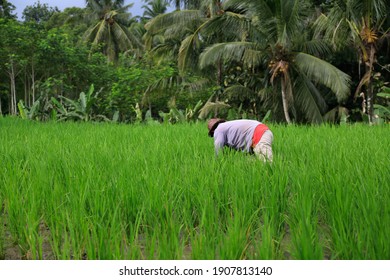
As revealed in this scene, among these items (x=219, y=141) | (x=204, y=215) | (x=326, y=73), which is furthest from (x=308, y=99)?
(x=204, y=215)

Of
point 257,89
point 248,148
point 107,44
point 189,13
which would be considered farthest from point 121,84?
point 248,148

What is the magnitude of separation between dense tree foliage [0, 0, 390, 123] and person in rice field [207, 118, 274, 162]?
5419mm

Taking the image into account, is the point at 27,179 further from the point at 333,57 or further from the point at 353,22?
the point at 333,57

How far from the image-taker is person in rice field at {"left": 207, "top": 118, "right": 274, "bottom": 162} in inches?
133

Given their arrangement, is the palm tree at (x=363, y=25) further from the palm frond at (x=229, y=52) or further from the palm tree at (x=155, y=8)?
the palm tree at (x=155, y=8)

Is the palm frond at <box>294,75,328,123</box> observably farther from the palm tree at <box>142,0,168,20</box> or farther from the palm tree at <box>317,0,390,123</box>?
the palm tree at <box>142,0,168,20</box>

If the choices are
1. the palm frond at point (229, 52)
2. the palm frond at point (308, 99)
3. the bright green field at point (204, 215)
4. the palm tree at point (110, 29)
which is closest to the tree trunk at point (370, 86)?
the palm frond at point (308, 99)

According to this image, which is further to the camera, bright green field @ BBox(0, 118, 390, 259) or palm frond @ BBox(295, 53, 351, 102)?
palm frond @ BBox(295, 53, 351, 102)

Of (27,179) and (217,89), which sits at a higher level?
(217,89)

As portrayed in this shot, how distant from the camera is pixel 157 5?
2077cm

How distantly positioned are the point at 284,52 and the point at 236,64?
358 centimetres

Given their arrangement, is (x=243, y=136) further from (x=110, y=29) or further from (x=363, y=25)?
(x=110, y=29)

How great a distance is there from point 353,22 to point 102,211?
840 cm

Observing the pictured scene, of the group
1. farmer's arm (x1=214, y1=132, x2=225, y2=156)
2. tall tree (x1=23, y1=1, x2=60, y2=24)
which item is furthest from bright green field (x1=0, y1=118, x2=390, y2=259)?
tall tree (x1=23, y1=1, x2=60, y2=24)
